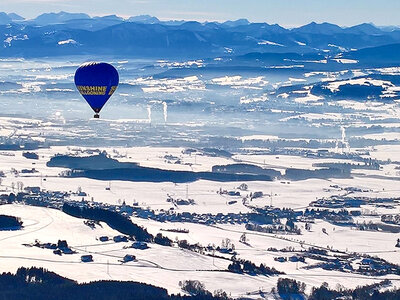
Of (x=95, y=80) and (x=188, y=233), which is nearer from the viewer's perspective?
(x=95, y=80)

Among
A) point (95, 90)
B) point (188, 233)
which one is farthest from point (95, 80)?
point (188, 233)

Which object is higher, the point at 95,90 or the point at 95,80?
the point at 95,80

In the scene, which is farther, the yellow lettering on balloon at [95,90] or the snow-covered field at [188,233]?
the yellow lettering on balloon at [95,90]

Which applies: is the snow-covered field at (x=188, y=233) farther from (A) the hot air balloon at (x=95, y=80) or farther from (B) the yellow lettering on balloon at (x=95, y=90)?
(B) the yellow lettering on balloon at (x=95, y=90)

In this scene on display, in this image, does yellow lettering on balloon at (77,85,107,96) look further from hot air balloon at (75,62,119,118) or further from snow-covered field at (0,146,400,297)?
snow-covered field at (0,146,400,297)

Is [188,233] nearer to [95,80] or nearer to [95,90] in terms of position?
[95,90]

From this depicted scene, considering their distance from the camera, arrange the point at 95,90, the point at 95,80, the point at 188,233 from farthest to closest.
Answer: the point at 188,233, the point at 95,90, the point at 95,80

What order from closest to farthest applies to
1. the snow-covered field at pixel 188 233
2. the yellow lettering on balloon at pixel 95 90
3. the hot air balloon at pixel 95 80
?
the snow-covered field at pixel 188 233 → the hot air balloon at pixel 95 80 → the yellow lettering on balloon at pixel 95 90

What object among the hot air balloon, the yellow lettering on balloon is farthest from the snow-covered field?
the yellow lettering on balloon

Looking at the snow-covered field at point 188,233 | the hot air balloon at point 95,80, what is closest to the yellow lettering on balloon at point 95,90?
the hot air balloon at point 95,80
